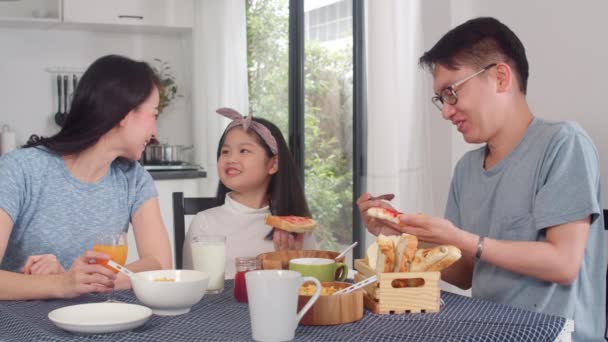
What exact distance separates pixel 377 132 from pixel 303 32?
1.58 meters

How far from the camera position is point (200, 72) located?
512 cm

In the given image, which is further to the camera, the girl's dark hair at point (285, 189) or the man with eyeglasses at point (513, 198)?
the girl's dark hair at point (285, 189)

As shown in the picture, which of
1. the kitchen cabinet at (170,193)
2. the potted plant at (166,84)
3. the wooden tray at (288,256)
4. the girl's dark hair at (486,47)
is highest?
the potted plant at (166,84)

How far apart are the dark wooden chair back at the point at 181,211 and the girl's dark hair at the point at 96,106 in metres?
0.51

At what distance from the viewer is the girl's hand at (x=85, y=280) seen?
155cm

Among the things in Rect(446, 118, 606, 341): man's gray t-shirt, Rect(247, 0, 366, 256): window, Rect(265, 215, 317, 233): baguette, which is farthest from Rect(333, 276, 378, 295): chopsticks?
Rect(247, 0, 366, 256): window

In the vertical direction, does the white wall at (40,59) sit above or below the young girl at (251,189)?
above

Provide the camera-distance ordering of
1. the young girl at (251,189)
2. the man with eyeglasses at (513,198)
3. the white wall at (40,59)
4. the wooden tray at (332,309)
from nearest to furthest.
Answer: the wooden tray at (332,309)
the man with eyeglasses at (513,198)
the young girl at (251,189)
the white wall at (40,59)

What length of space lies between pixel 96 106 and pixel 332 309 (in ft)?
3.33

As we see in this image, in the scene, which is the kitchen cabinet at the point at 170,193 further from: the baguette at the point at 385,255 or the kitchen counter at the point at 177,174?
the baguette at the point at 385,255

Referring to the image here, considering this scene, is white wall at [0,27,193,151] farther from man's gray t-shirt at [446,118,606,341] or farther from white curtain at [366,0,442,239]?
man's gray t-shirt at [446,118,606,341]

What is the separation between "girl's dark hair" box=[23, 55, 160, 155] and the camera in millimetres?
2029

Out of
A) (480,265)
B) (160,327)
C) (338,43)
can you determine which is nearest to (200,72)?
(338,43)

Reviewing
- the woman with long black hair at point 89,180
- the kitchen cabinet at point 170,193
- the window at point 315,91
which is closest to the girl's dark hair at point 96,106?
the woman with long black hair at point 89,180
